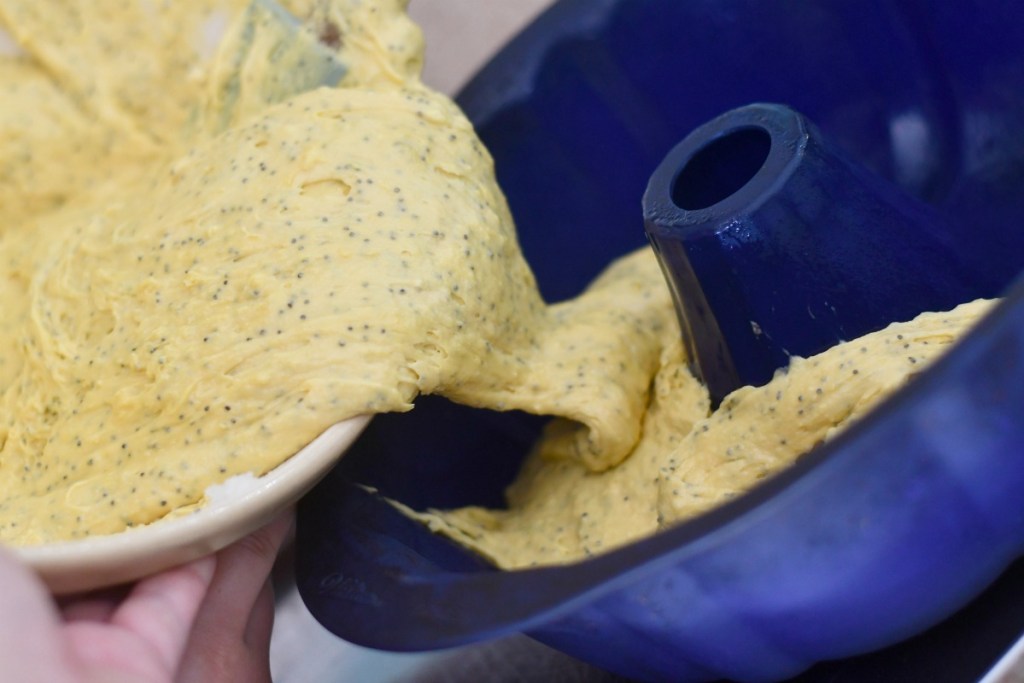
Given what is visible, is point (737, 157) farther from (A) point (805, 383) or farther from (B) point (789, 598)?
(B) point (789, 598)

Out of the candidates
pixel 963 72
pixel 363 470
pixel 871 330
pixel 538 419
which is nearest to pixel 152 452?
pixel 363 470

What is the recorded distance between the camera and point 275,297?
557 mm

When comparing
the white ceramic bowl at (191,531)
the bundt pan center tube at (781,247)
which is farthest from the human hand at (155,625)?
the bundt pan center tube at (781,247)

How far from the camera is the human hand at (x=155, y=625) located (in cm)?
41

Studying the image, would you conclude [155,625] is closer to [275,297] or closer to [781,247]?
[275,297]

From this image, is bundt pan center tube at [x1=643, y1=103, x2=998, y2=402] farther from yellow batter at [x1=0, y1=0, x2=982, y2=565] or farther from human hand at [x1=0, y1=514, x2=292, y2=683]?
human hand at [x1=0, y1=514, x2=292, y2=683]

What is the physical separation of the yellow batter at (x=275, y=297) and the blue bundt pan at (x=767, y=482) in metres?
0.08

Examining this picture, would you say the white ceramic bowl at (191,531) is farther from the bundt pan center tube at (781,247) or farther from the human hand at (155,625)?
the bundt pan center tube at (781,247)

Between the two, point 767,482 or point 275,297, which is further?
point 275,297

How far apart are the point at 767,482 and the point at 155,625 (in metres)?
0.35

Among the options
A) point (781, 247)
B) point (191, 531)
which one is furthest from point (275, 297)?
point (781, 247)

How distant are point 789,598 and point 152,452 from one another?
1.18 ft

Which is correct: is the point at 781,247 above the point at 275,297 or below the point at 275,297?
below

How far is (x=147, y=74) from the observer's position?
0.77m
